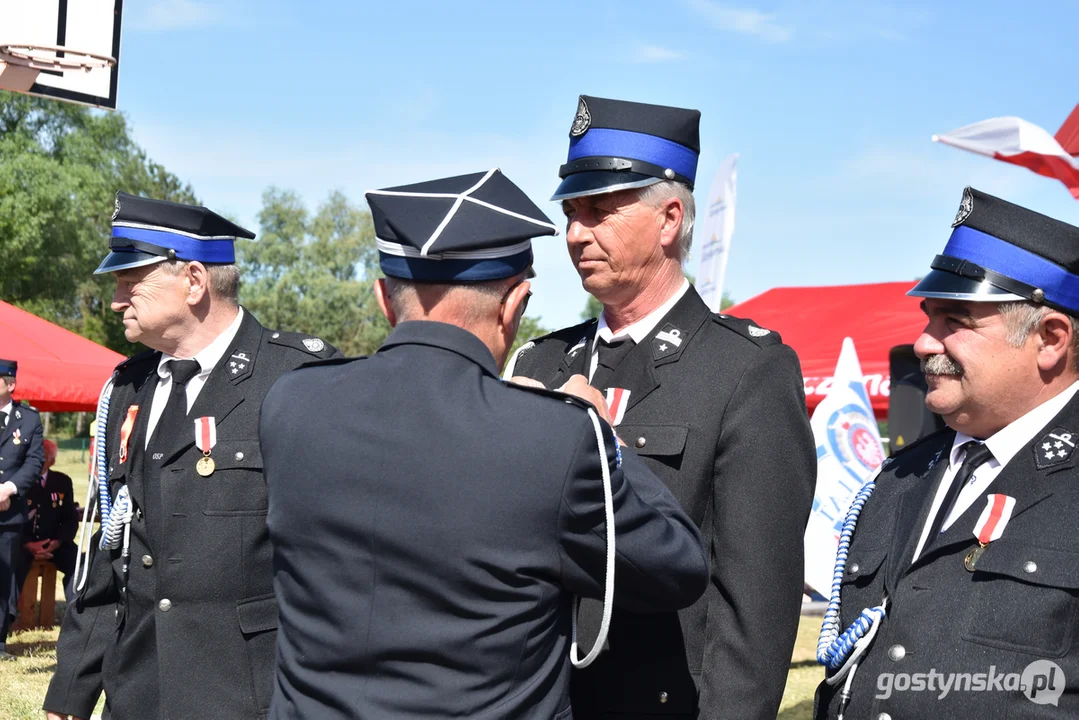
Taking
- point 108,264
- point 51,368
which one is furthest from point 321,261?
point 108,264

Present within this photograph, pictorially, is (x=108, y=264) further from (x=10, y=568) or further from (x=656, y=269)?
(x=10, y=568)

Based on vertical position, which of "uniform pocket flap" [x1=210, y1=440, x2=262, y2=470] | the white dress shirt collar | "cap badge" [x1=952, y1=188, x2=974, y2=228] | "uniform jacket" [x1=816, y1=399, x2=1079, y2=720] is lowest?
"uniform pocket flap" [x1=210, y1=440, x2=262, y2=470]

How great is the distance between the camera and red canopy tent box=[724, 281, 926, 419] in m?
12.3

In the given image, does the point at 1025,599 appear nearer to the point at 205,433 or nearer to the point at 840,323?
the point at 205,433

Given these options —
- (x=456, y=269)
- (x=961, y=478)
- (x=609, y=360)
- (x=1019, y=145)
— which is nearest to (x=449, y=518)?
(x=456, y=269)

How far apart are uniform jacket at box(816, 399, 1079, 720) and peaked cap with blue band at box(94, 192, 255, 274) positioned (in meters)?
2.15

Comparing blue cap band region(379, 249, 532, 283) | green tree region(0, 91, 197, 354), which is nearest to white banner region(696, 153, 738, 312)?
blue cap band region(379, 249, 532, 283)

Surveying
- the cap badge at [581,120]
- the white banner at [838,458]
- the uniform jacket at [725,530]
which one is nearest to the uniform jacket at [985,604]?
the uniform jacket at [725,530]

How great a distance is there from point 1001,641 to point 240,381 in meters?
2.16

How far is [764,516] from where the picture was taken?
92.7 inches

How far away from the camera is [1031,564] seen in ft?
6.88

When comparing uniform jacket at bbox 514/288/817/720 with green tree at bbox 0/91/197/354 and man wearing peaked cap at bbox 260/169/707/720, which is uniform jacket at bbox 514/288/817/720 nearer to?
man wearing peaked cap at bbox 260/169/707/720

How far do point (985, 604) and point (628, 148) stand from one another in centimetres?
125

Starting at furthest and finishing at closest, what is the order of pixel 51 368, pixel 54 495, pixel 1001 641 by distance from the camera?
Answer: pixel 51 368 → pixel 54 495 → pixel 1001 641
